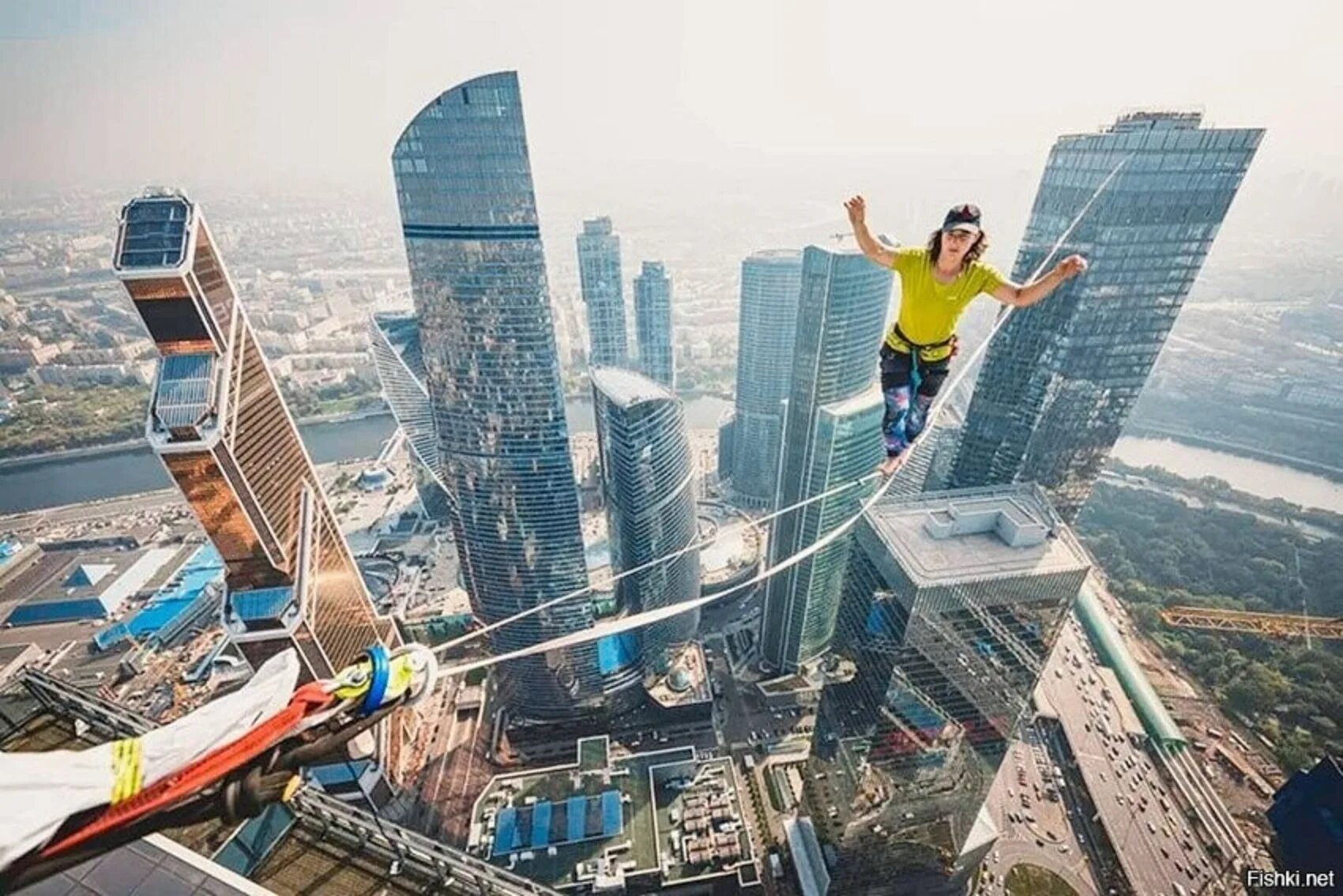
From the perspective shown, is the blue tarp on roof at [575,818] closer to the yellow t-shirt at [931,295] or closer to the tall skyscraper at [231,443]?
the tall skyscraper at [231,443]

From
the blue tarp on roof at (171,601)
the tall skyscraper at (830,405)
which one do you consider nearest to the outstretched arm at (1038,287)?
the tall skyscraper at (830,405)

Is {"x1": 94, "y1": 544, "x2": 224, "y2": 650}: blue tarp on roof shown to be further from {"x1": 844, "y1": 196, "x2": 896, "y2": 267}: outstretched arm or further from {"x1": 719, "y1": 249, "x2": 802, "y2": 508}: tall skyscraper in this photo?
{"x1": 844, "y1": 196, "x2": 896, "y2": 267}: outstretched arm

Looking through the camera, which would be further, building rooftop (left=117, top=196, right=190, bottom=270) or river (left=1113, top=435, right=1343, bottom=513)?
river (left=1113, top=435, right=1343, bottom=513)

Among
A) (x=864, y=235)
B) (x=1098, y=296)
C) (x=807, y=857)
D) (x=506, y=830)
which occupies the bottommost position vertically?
(x=807, y=857)

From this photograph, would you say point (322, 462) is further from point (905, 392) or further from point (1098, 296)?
point (1098, 296)

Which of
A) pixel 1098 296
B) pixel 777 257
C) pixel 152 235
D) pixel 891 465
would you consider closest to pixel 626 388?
pixel 152 235

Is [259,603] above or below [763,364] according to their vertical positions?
above

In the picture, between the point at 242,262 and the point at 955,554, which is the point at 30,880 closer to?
the point at 955,554

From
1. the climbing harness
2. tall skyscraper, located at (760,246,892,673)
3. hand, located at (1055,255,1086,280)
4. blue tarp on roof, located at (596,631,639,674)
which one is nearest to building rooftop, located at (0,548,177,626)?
blue tarp on roof, located at (596,631,639,674)
